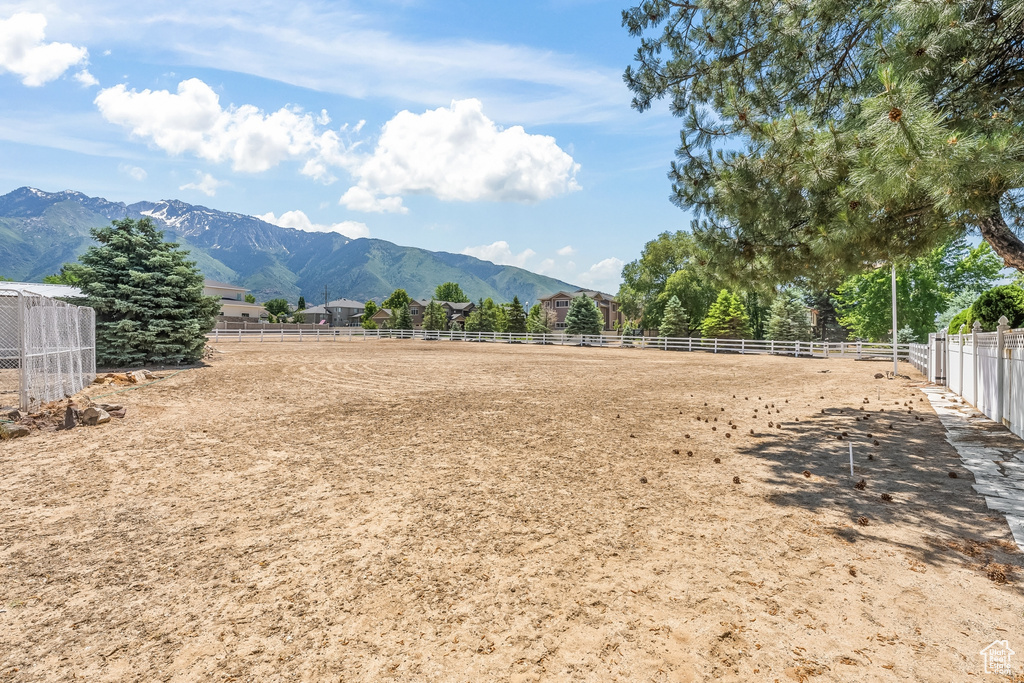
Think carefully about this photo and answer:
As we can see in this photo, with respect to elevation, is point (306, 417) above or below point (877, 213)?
below

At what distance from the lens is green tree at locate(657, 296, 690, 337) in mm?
45438

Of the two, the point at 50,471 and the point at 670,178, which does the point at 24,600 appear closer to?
the point at 50,471

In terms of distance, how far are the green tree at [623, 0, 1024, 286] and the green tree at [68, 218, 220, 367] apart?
16.9 metres

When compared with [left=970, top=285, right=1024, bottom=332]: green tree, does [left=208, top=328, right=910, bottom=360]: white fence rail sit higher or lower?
lower

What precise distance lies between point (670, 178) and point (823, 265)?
2.72 metres

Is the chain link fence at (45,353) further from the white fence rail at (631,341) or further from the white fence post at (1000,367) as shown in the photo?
the white fence rail at (631,341)

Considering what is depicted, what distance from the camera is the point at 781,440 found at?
297 inches

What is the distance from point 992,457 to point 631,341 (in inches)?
1506

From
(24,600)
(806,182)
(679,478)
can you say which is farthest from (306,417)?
(806,182)

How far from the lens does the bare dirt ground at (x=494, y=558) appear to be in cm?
264

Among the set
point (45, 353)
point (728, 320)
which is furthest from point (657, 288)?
point (45, 353)

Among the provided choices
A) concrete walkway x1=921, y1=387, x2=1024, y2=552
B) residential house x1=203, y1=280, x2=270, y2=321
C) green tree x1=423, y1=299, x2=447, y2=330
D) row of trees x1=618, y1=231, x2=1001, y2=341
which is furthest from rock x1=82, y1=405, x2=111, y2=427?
residential house x1=203, y1=280, x2=270, y2=321

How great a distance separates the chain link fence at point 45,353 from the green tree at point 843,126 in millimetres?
11109

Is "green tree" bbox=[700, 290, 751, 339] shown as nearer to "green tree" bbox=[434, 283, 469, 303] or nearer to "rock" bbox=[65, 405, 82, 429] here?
"rock" bbox=[65, 405, 82, 429]
